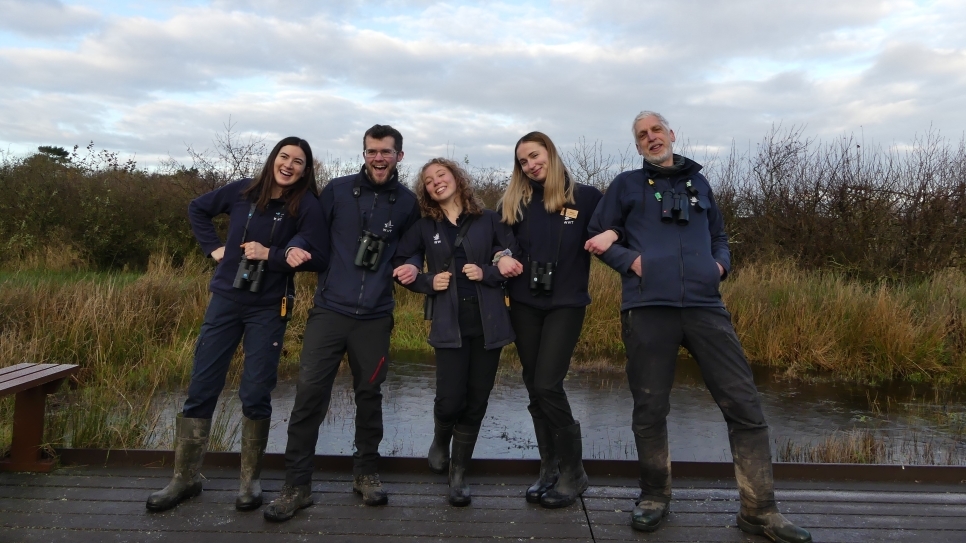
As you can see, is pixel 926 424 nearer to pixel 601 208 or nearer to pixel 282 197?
pixel 601 208

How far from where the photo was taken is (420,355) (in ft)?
30.1

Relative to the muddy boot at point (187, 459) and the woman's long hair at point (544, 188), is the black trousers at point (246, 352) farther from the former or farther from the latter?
the woman's long hair at point (544, 188)

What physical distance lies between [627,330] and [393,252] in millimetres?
1251

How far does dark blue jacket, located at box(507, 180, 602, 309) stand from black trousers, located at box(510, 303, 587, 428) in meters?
0.06

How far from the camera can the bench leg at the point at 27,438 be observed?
12.7ft

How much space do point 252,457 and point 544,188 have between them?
1985mm

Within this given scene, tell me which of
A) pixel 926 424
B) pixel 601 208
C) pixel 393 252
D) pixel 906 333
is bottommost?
pixel 926 424

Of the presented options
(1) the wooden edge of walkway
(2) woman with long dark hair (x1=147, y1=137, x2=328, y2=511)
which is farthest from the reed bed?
(2) woman with long dark hair (x1=147, y1=137, x2=328, y2=511)

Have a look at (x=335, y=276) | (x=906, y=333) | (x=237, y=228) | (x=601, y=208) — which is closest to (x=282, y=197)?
(x=237, y=228)

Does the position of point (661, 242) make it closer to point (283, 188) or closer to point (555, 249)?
point (555, 249)

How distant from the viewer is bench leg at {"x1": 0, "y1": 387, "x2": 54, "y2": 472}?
386cm

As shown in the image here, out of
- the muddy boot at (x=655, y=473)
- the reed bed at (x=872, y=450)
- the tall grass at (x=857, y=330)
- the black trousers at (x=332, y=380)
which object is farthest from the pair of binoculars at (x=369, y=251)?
the tall grass at (x=857, y=330)

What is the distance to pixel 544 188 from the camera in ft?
12.1

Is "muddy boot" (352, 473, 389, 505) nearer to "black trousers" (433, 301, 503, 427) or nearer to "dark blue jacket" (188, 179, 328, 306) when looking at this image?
"black trousers" (433, 301, 503, 427)
